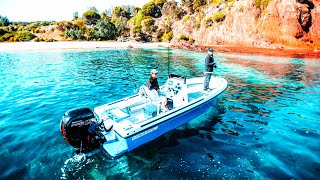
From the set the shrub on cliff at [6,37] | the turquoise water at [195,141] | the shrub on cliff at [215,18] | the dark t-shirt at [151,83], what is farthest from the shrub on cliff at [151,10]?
the dark t-shirt at [151,83]

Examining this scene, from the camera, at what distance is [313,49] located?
115ft

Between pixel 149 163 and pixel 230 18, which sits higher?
pixel 230 18

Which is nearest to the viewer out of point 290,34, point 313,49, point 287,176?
point 287,176

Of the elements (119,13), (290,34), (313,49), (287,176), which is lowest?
(287,176)

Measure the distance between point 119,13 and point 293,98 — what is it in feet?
278

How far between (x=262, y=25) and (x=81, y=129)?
44.1 meters

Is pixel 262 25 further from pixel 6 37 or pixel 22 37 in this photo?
pixel 6 37

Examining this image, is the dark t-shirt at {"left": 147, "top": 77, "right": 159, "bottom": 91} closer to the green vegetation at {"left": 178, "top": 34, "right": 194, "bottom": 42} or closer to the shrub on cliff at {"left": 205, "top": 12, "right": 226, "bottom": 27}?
the shrub on cliff at {"left": 205, "top": 12, "right": 226, "bottom": 27}

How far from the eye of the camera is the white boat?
6.26m

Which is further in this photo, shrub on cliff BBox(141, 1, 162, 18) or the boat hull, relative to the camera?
shrub on cliff BBox(141, 1, 162, 18)

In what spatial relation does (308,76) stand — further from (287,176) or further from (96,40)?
(96,40)

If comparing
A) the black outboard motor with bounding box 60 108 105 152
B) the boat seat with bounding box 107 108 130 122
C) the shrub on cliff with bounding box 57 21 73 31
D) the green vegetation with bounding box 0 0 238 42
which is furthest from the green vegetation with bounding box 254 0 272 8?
the shrub on cliff with bounding box 57 21 73 31

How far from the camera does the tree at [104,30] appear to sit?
61281mm

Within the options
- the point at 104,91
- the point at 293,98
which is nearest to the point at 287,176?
the point at 293,98
